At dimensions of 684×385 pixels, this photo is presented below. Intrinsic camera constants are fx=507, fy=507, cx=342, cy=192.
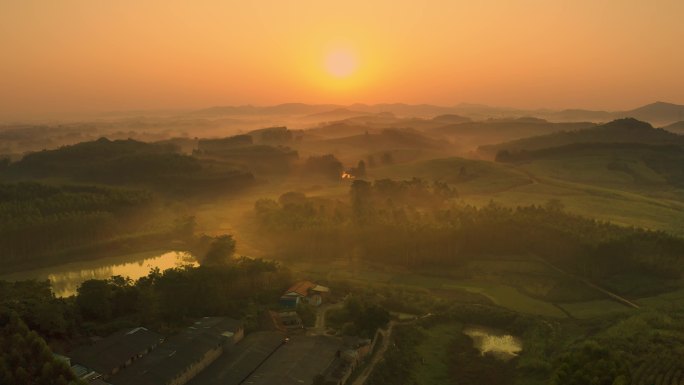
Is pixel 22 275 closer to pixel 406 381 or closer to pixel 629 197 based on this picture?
pixel 406 381

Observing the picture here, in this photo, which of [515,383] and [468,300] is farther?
[468,300]

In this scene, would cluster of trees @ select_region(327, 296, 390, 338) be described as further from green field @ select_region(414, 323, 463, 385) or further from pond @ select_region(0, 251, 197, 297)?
pond @ select_region(0, 251, 197, 297)

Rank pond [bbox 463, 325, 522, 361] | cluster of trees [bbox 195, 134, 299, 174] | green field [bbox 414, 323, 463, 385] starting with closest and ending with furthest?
green field [bbox 414, 323, 463, 385] → pond [bbox 463, 325, 522, 361] → cluster of trees [bbox 195, 134, 299, 174]

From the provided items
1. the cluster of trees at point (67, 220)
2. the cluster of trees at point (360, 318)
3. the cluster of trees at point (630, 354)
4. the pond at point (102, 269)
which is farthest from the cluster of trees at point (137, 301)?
the cluster of trees at point (630, 354)

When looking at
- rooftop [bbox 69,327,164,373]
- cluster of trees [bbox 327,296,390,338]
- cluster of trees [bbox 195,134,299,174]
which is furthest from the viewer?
cluster of trees [bbox 195,134,299,174]

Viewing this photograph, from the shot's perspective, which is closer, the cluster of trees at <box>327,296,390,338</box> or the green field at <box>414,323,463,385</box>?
the green field at <box>414,323,463,385</box>

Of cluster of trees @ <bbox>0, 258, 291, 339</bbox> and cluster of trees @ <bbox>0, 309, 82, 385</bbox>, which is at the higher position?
cluster of trees @ <bbox>0, 309, 82, 385</bbox>

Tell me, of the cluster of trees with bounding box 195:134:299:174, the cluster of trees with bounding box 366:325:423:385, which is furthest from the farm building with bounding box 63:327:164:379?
the cluster of trees with bounding box 195:134:299:174

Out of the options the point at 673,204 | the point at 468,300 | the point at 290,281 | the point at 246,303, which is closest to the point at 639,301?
the point at 468,300

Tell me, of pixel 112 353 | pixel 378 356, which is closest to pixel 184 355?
pixel 112 353
